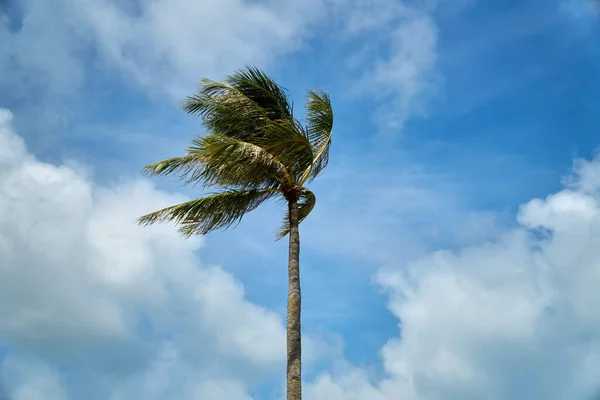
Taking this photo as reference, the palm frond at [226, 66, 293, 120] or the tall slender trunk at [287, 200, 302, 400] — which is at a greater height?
the palm frond at [226, 66, 293, 120]

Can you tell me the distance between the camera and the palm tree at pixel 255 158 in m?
15.4

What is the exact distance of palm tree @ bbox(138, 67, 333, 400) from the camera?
15359 mm

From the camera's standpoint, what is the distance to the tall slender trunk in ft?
45.6

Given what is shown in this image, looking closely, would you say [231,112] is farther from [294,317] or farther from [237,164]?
[294,317]

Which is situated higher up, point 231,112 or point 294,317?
point 231,112

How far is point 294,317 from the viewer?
14805 mm

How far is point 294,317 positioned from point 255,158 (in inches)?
168

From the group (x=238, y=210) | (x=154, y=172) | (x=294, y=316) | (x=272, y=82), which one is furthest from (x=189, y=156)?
(x=294, y=316)

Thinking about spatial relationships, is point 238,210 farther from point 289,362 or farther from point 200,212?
point 289,362

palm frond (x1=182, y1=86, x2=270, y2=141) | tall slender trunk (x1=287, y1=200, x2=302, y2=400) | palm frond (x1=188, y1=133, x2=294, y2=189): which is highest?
palm frond (x1=182, y1=86, x2=270, y2=141)

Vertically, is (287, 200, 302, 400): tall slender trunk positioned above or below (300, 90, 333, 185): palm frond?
below

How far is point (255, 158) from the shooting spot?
50.4 ft

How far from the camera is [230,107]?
689 inches

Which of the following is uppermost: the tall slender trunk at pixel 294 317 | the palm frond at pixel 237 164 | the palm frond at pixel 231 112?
the palm frond at pixel 231 112
